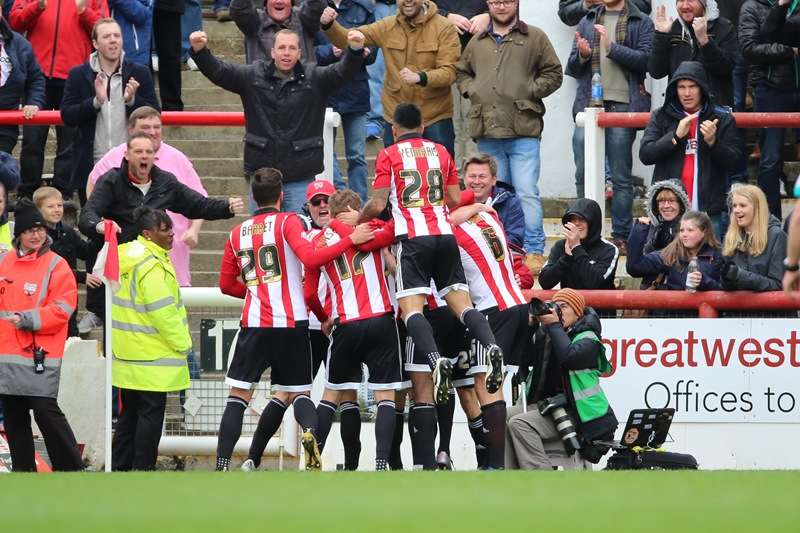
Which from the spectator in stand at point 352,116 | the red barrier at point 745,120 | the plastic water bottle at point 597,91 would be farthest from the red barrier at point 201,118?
the plastic water bottle at point 597,91

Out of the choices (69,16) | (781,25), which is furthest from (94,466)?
(781,25)

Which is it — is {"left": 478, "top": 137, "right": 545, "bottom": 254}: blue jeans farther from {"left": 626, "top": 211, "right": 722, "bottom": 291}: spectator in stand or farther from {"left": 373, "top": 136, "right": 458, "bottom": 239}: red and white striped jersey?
{"left": 373, "top": 136, "right": 458, "bottom": 239}: red and white striped jersey

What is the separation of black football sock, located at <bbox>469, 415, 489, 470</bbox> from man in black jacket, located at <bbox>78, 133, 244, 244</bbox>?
274 cm

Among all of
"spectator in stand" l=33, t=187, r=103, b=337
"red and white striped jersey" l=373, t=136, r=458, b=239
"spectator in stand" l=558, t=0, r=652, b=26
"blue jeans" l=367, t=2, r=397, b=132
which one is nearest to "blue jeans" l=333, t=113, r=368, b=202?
"blue jeans" l=367, t=2, r=397, b=132

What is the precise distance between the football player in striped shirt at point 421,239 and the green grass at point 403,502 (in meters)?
2.06

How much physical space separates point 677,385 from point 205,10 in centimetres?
928

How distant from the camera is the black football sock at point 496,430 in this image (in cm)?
1122

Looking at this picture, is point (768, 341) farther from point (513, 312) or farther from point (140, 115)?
point (140, 115)

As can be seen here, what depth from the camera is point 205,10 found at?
20016 millimetres

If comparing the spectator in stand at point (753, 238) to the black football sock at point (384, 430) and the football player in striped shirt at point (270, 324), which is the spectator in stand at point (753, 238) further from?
the football player in striped shirt at point (270, 324)

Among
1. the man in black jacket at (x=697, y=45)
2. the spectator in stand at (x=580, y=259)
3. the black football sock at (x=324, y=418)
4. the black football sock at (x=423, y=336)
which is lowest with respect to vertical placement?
the black football sock at (x=324, y=418)

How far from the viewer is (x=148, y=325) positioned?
12.3 m

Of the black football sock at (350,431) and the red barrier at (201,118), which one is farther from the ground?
the red barrier at (201,118)

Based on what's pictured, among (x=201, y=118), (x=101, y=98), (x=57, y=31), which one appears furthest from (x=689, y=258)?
(x=57, y=31)
